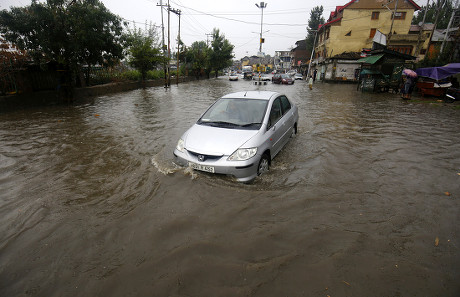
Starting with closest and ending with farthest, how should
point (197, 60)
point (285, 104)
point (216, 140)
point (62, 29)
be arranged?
point (216, 140) < point (285, 104) < point (62, 29) < point (197, 60)

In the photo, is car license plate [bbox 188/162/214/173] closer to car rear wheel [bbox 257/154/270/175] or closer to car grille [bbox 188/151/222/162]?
car grille [bbox 188/151/222/162]

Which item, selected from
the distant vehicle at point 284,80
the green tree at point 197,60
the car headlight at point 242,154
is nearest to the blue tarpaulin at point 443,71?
the car headlight at point 242,154

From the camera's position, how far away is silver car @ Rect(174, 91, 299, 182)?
401cm

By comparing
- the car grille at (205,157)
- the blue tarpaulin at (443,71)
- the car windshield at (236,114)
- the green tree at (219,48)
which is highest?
the green tree at (219,48)

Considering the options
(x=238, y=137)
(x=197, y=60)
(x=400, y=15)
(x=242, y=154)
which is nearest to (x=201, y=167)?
(x=242, y=154)

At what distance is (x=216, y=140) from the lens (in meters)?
4.27

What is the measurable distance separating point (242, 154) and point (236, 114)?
52.5 inches

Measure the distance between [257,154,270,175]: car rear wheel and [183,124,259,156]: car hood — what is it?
19.9 inches

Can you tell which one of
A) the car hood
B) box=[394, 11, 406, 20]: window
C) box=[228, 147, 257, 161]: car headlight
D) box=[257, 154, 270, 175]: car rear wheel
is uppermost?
box=[394, 11, 406, 20]: window

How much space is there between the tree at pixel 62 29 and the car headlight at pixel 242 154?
1207 cm

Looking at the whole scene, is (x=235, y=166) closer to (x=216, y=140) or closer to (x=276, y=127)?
(x=216, y=140)

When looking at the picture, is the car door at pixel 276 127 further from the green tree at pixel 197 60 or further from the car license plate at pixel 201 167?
the green tree at pixel 197 60

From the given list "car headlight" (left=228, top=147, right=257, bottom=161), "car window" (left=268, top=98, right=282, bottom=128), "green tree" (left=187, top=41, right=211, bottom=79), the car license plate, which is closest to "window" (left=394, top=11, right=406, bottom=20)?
"green tree" (left=187, top=41, right=211, bottom=79)

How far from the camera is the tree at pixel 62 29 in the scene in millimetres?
10750
